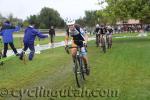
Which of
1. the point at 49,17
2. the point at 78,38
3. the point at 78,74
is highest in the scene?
the point at 78,38

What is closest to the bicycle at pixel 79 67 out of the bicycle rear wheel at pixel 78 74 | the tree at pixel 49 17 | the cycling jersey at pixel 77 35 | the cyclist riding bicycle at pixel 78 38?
the bicycle rear wheel at pixel 78 74

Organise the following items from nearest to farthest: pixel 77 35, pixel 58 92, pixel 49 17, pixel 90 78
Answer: pixel 58 92
pixel 77 35
pixel 90 78
pixel 49 17

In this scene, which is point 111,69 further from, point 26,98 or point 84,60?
point 26,98

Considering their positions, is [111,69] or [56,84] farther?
[111,69]

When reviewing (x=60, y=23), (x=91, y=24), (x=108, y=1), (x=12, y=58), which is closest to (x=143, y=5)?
(x=108, y=1)

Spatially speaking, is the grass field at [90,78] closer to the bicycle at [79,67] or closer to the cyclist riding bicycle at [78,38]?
the bicycle at [79,67]

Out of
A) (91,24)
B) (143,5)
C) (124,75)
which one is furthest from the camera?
(91,24)

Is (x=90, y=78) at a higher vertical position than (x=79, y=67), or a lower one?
lower

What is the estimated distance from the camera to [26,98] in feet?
37.3

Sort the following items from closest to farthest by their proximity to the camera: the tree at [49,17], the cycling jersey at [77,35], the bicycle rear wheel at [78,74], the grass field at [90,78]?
the grass field at [90,78] → the bicycle rear wheel at [78,74] → the cycling jersey at [77,35] → the tree at [49,17]

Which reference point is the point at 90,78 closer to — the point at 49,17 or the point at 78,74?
the point at 78,74

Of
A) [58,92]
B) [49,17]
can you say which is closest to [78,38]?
[58,92]

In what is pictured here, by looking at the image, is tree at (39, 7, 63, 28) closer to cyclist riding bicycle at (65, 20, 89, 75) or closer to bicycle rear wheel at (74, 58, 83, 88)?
cyclist riding bicycle at (65, 20, 89, 75)

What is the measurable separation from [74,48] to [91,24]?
117 m
